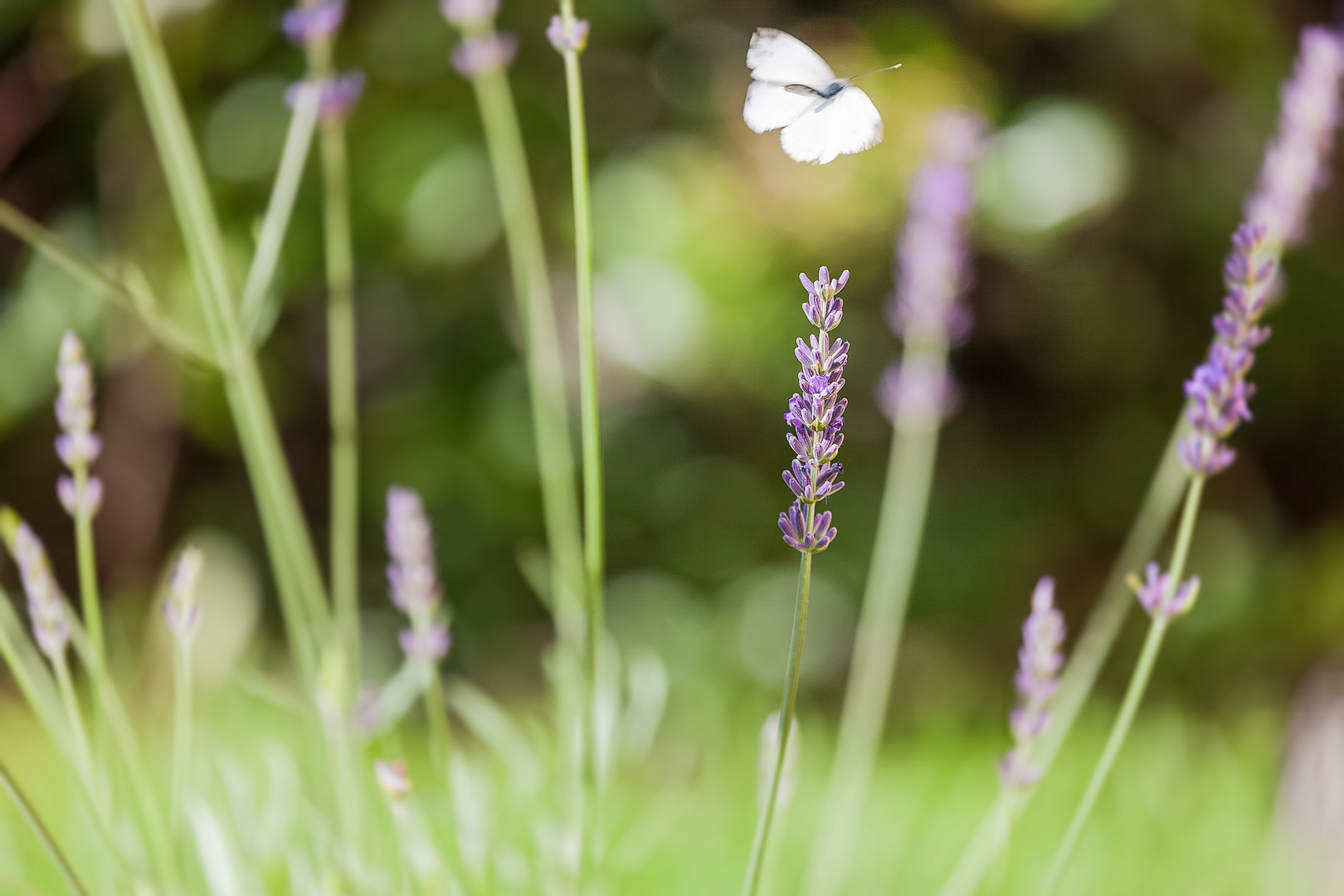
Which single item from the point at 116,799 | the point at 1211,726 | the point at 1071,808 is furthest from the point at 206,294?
the point at 1211,726

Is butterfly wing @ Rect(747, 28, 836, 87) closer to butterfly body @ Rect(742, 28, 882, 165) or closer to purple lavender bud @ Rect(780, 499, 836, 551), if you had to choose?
butterfly body @ Rect(742, 28, 882, 165)

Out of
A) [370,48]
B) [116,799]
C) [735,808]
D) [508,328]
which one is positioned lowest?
[116,799]

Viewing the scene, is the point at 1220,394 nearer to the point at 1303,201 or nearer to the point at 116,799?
the point at 1303,201

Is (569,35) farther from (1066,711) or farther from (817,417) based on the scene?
(1066,711)

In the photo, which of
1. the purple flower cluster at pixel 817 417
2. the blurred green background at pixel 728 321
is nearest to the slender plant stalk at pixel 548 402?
the purple flower cluster at pixel 817 417

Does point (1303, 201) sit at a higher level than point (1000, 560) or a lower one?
lower

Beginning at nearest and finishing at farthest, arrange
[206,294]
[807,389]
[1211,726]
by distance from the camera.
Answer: [807,389], [206,294], [1211,726]

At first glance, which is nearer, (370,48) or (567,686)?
(567,686)

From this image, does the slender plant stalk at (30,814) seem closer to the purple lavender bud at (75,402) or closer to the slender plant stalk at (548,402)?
the purple lavender bud at (75,402)

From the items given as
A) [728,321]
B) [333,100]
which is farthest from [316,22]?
[728,321]
